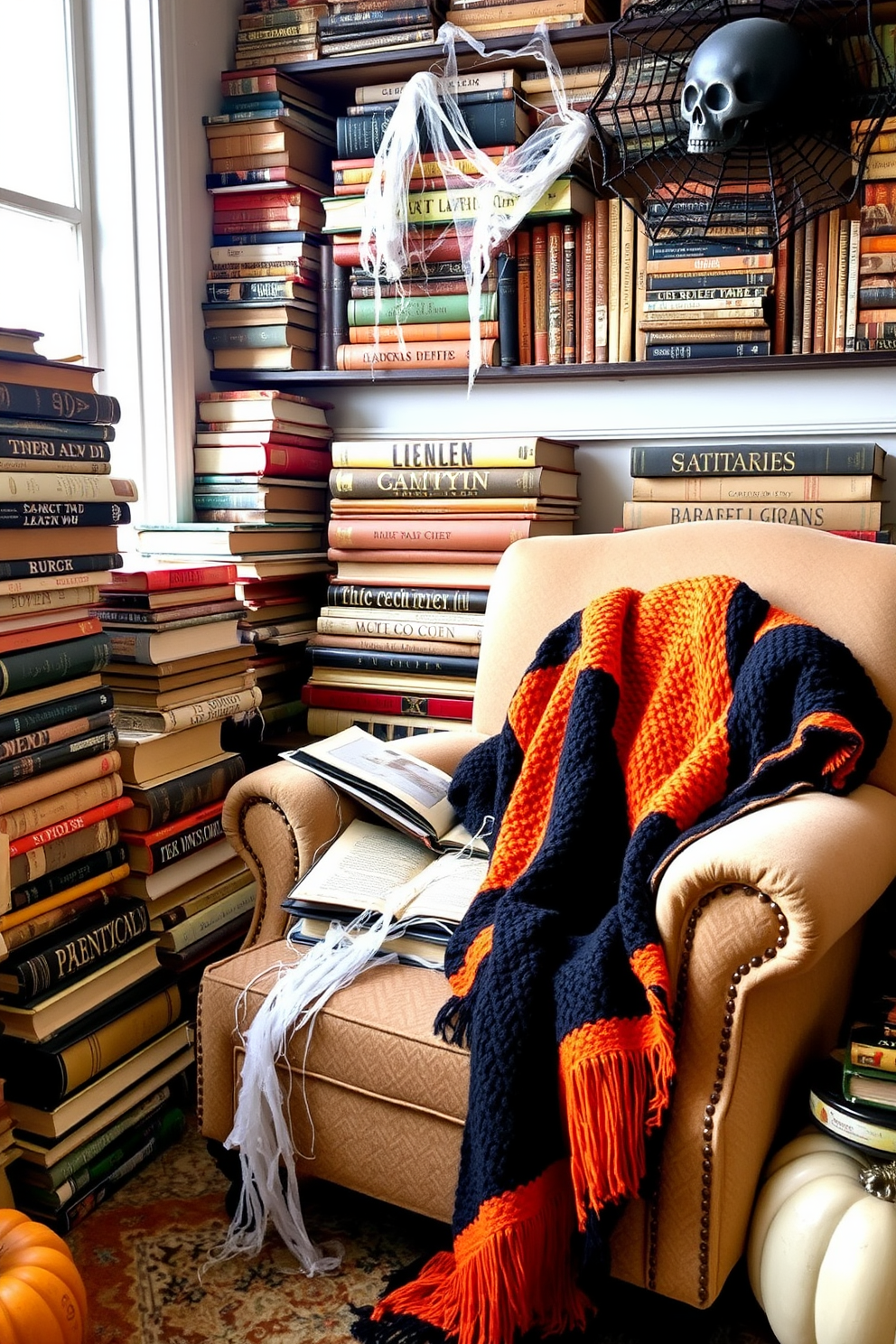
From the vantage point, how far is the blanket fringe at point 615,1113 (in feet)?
3.82

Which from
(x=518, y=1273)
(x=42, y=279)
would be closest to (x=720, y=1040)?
(x=518, y=1273)

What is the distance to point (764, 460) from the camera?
2062 mm

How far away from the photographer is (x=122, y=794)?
1800 millimetres

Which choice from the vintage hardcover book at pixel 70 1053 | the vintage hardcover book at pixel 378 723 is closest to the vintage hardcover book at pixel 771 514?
the vintage hardcover book at pixel 378 723

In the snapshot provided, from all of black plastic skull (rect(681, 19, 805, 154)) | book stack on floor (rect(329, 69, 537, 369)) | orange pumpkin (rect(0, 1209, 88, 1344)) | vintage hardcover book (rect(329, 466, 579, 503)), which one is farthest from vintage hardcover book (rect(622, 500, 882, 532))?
orange pumpkin (rect(0, 1209, 88, 1344))

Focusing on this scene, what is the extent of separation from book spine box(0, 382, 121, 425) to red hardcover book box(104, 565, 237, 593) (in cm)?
23

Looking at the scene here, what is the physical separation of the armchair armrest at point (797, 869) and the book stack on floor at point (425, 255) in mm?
1282

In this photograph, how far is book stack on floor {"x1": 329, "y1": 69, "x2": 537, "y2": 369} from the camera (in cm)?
220

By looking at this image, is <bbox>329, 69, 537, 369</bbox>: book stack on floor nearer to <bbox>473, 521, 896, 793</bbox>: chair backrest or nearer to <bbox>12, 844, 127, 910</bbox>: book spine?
<bbox>473, 521, 896, 793</bbox>: chair backrest

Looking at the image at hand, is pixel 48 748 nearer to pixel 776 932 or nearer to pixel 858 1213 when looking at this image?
pixel 776 932

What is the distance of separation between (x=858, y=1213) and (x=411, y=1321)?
50cm

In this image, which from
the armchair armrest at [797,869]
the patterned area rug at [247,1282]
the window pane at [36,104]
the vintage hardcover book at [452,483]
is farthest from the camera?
the vintage hardcover book at [452,483]

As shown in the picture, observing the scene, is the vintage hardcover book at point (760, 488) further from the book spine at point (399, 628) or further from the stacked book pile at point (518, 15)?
the stacked book pile at point (518, 15)

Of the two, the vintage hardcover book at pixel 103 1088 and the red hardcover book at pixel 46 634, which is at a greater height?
the red hardcover book at pixel 46 634
